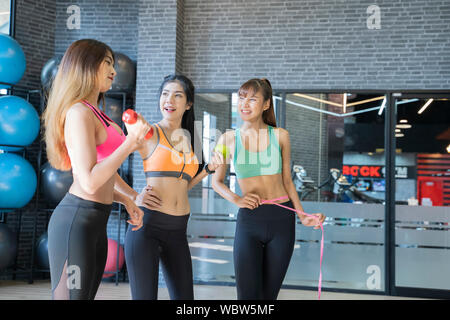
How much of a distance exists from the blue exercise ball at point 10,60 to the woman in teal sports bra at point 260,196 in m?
3.34

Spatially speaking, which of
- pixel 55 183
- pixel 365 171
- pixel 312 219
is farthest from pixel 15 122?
pixel 365 171

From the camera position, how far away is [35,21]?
622 cm

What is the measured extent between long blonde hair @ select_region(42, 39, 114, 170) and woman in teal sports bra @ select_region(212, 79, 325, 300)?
1107mm

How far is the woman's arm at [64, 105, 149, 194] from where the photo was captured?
1629 millimetres

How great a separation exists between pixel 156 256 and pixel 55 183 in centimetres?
346

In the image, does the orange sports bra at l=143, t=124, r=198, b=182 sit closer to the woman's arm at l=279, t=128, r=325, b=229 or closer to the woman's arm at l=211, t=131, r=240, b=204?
the woman's arm at l=211, t=131, r=240, b=204

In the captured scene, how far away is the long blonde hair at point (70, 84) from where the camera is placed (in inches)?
69.2

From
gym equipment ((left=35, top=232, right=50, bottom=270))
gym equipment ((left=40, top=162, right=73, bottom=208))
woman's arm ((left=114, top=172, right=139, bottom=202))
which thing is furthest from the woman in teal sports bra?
gym equipment ((left=35, top=232, right=50, bottom=270))

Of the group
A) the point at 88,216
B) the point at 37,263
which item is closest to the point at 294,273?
the point at 37,263

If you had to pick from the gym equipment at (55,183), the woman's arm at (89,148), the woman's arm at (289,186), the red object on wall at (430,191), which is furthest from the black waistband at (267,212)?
the red object on wall at (430,191)

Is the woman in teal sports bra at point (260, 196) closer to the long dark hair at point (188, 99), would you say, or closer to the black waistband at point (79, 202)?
the long dark hair at point (188, 99)
